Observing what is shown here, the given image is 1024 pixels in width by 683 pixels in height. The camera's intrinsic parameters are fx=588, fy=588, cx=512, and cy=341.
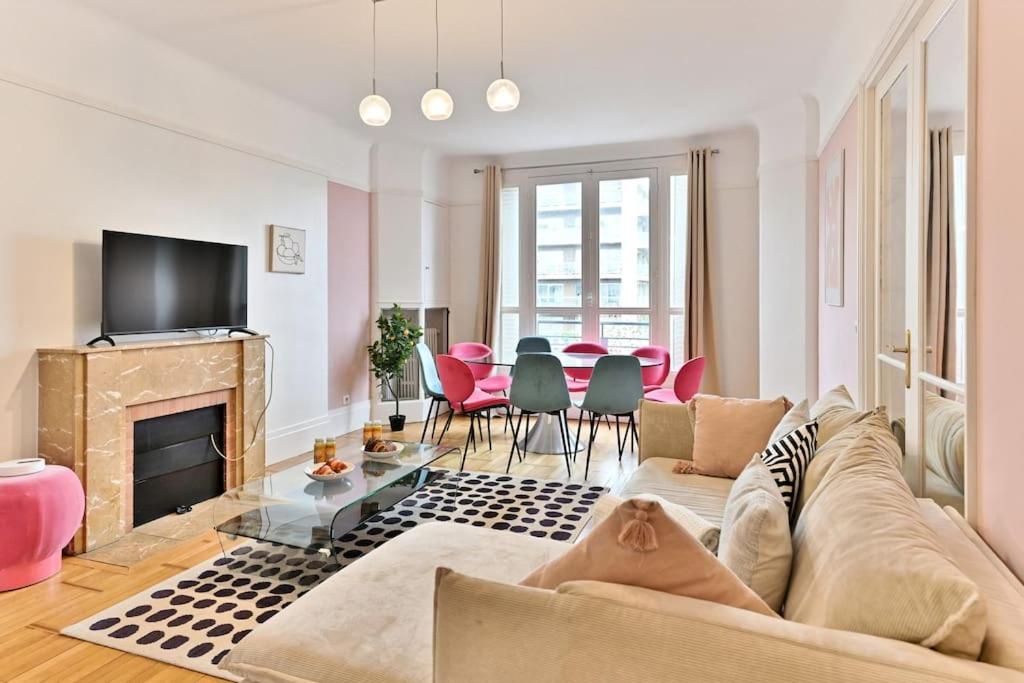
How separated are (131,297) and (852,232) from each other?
13.6 ft

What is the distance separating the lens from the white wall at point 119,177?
298 cm

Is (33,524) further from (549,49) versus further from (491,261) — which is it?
→ (491,261)

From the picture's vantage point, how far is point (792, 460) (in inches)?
71.1

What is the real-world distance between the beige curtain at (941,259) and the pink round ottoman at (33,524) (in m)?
3.60

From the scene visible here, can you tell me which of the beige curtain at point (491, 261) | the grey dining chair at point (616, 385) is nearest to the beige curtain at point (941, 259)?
the grey dining chair at point (616, 385)

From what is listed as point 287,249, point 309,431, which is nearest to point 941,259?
point 287,249

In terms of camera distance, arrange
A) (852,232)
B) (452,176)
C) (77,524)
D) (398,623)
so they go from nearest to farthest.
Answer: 1. (398,623)
2. (77,524)
3. (852,232)
4. (452,176)

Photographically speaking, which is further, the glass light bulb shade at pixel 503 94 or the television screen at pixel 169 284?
the television screen at pixel 169 284

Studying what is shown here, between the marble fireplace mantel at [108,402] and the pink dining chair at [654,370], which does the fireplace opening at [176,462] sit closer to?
the marble fireplace mantel at [108,402]

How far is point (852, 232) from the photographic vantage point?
3.33 m

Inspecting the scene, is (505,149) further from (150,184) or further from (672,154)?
(150,184)

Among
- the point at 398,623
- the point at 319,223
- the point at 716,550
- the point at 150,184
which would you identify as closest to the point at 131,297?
the point at 150,184

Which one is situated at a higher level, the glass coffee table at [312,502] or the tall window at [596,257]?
the tall window at [596,257]

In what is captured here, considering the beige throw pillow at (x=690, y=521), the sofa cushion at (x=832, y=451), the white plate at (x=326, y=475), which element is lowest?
the white plate at (x=326, y=475)
